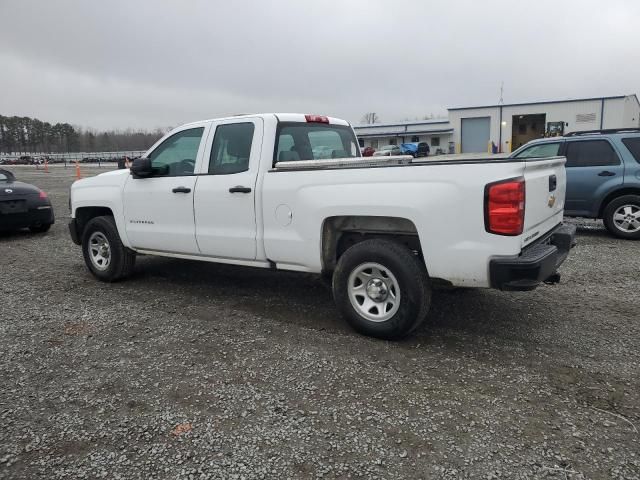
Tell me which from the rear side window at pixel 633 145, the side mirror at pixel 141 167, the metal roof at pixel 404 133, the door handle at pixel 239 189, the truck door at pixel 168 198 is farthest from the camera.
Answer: the metal roof at pixel 404 133

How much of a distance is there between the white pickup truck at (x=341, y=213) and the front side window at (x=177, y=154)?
0.02 metres

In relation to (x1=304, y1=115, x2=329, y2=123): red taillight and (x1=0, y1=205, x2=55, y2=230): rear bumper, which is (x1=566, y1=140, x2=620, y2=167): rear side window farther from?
(x1=0, y1=205, x2=55, y2=230): rear bumper

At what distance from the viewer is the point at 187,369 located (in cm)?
373

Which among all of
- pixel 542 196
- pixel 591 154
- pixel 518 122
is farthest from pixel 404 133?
pixel 542 196

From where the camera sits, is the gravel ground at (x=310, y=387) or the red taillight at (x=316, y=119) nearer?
the gravel ground at (x=310, y=387)

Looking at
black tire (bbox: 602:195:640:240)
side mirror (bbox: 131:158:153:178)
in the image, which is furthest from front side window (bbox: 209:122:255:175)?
black tire (bbox: 602:195:640:240)

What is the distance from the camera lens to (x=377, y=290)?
4129 millimetres

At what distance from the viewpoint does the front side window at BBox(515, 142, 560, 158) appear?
29.7 feet

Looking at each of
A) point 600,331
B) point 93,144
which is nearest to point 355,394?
point 600,331

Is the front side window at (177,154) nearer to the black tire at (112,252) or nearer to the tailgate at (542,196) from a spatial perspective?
the black tire at (112,252)

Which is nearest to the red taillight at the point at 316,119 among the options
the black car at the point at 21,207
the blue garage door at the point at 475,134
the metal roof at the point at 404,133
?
the black car at the point at 21,207

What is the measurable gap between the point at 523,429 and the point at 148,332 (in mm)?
3218

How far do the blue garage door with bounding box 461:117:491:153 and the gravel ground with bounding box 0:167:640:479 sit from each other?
4870 cm

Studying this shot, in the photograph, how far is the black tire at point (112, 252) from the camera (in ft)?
19.7
